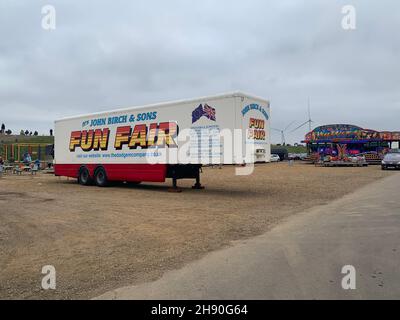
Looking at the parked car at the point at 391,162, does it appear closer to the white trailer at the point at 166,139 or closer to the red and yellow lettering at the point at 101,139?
the white trailer at the point at 166,139

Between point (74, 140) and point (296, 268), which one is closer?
point (296, 268)

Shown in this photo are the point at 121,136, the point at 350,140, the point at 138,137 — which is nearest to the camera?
the point at 138,137

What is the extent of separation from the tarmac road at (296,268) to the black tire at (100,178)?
12.1 metres

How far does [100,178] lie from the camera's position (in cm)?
1888

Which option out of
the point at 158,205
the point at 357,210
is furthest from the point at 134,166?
the point at 357,210

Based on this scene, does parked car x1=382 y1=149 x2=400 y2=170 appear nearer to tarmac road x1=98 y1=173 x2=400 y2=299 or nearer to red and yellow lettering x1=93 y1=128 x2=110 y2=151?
red and yellow lettering x1=93 y1=128 x2=110 y2=151

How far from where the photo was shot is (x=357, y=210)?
33.7 ft

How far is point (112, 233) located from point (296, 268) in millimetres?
4073

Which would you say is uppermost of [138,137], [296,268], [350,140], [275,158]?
[350,140]

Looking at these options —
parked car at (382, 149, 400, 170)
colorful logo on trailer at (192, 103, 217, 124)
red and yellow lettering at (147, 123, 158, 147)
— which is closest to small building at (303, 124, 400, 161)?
parked car at (382, 149, 400, 170)

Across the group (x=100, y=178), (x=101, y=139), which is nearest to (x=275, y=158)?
(x=100, y=178)

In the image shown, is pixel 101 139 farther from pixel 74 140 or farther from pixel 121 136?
pixel 74 140

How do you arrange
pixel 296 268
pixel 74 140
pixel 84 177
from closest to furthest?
pixel 296 268
pixel 84 177
pixel 74 140
